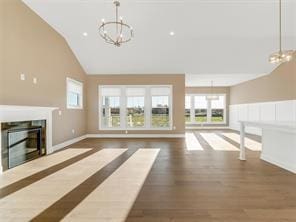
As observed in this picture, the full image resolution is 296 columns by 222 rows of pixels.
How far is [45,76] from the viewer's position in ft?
17.6

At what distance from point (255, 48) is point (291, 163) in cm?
477

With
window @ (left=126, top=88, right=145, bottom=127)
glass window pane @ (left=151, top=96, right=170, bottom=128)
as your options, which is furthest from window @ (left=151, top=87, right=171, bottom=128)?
window @ (left=126, top=88, right=145, bottom=127)

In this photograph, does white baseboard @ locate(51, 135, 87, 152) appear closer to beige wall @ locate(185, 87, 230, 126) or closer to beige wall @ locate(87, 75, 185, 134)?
beige wall @ locate(87, 75, 185, 134)

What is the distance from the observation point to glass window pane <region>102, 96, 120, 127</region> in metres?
8.84

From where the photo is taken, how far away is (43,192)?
284 centimetres

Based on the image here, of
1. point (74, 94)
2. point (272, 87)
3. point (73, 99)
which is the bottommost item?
point (73, 99)

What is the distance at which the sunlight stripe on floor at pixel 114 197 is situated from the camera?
7.27 feet

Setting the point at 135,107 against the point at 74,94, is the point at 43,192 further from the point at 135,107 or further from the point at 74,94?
the point at 135,107

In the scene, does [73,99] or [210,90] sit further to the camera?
[210,90]

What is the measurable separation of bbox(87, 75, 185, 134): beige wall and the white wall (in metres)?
3.88

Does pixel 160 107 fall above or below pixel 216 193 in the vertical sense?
above

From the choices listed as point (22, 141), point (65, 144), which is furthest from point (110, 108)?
point (22, 141)

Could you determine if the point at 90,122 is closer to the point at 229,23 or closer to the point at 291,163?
the point at 229,23

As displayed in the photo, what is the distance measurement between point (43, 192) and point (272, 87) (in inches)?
364
